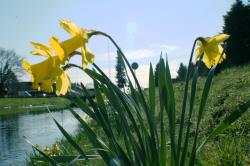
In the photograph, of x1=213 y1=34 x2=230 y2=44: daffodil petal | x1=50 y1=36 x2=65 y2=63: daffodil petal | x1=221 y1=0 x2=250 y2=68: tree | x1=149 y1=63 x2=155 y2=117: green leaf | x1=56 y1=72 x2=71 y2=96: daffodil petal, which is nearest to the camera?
x1=50 y1=36 x2=65 y2=63: daffodil petal

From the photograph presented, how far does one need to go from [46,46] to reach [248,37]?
21132mm

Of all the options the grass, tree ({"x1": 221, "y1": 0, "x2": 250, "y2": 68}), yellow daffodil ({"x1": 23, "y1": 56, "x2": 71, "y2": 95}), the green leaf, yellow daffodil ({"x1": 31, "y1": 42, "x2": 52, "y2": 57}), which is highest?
tree ({"x1": 221, "y1": 0, "x2": 250, "y2": 68})

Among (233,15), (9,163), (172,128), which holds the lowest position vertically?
(9,163)

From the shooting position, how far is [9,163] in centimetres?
830

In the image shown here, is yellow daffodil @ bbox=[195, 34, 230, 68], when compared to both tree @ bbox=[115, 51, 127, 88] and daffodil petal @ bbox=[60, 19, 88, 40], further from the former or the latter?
daffodil petal @ bbox=[60, 19, 88, 40]

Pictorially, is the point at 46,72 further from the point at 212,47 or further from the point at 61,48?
the point at 212,47

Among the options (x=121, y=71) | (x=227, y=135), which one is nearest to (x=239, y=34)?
(x=227, y=135)

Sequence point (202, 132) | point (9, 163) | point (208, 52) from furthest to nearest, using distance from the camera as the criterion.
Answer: point (9, 163), point (202, 132), point (208, 52)

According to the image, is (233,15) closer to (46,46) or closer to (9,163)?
(9,163)

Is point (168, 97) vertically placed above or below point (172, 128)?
above

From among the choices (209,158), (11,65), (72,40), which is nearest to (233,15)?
(209,158)

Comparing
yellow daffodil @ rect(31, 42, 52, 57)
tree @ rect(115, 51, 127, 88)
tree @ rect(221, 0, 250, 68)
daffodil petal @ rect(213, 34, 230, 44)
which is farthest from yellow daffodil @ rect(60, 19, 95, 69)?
tree @ rect(221, 0, 250, 68)

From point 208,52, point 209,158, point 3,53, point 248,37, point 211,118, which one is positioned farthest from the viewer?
point 3,53

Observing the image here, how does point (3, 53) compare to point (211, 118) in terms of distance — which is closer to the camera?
point (211, 118)
